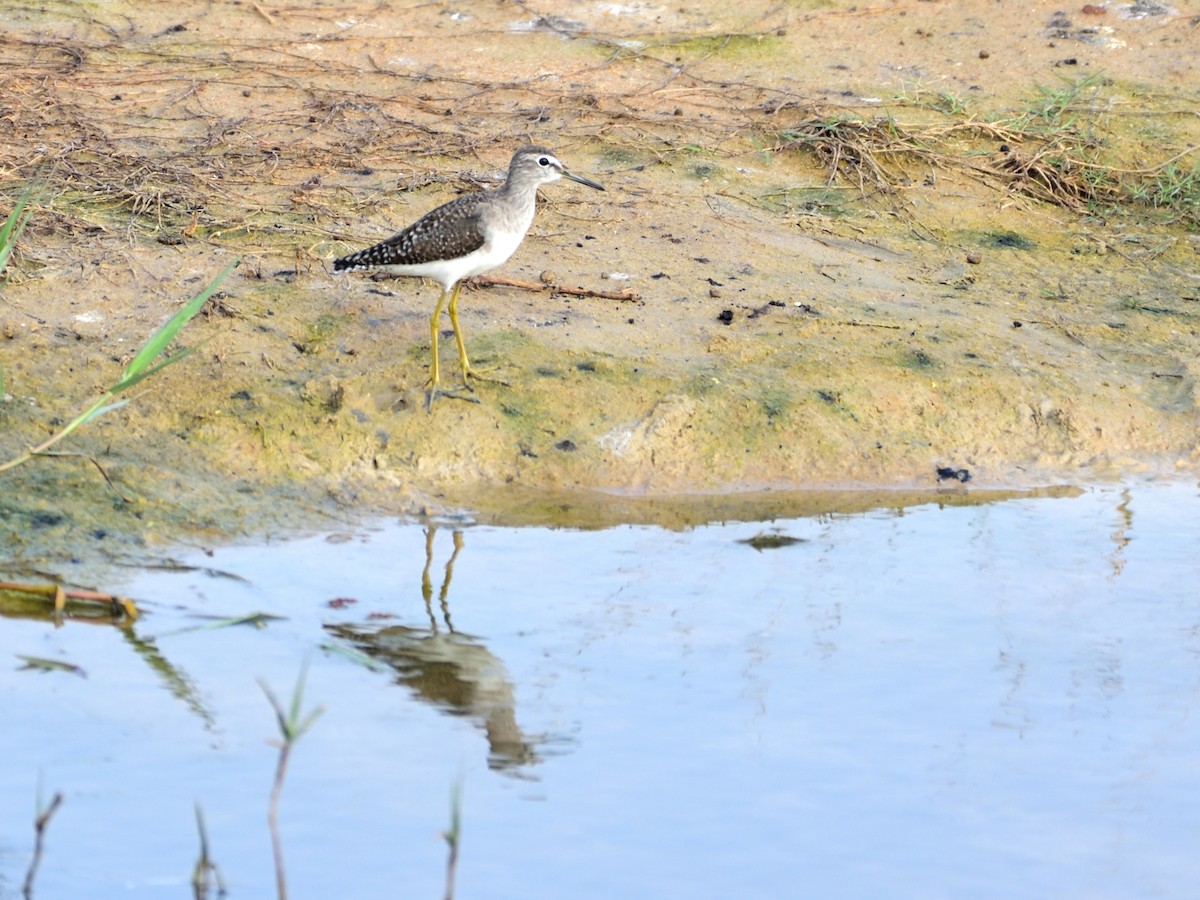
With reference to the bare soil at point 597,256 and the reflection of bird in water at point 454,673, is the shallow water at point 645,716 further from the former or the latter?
the bare soil at point 597,256

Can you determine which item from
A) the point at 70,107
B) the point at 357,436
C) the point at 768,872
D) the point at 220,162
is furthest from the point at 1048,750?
the point at 70,107

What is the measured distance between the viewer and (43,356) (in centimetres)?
654

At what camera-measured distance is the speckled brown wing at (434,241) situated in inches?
259

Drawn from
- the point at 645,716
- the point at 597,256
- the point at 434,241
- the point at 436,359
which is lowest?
the point at 645,716

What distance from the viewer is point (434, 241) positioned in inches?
261

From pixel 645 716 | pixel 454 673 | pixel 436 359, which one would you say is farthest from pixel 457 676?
pixel 436 359

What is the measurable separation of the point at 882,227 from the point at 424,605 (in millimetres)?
4126

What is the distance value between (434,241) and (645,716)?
2773 mm

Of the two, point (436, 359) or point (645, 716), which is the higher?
point (436, 359)

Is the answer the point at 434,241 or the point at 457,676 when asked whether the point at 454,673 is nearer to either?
the point at 457,676

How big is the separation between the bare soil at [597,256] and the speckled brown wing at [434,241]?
360mm

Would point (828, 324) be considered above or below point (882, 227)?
below

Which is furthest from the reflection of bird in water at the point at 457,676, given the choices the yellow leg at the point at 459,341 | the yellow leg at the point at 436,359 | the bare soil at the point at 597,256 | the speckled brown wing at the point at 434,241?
the speckled brown wing at the point at 434,241

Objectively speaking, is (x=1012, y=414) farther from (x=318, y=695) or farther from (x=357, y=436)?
(x=318, y=695)
